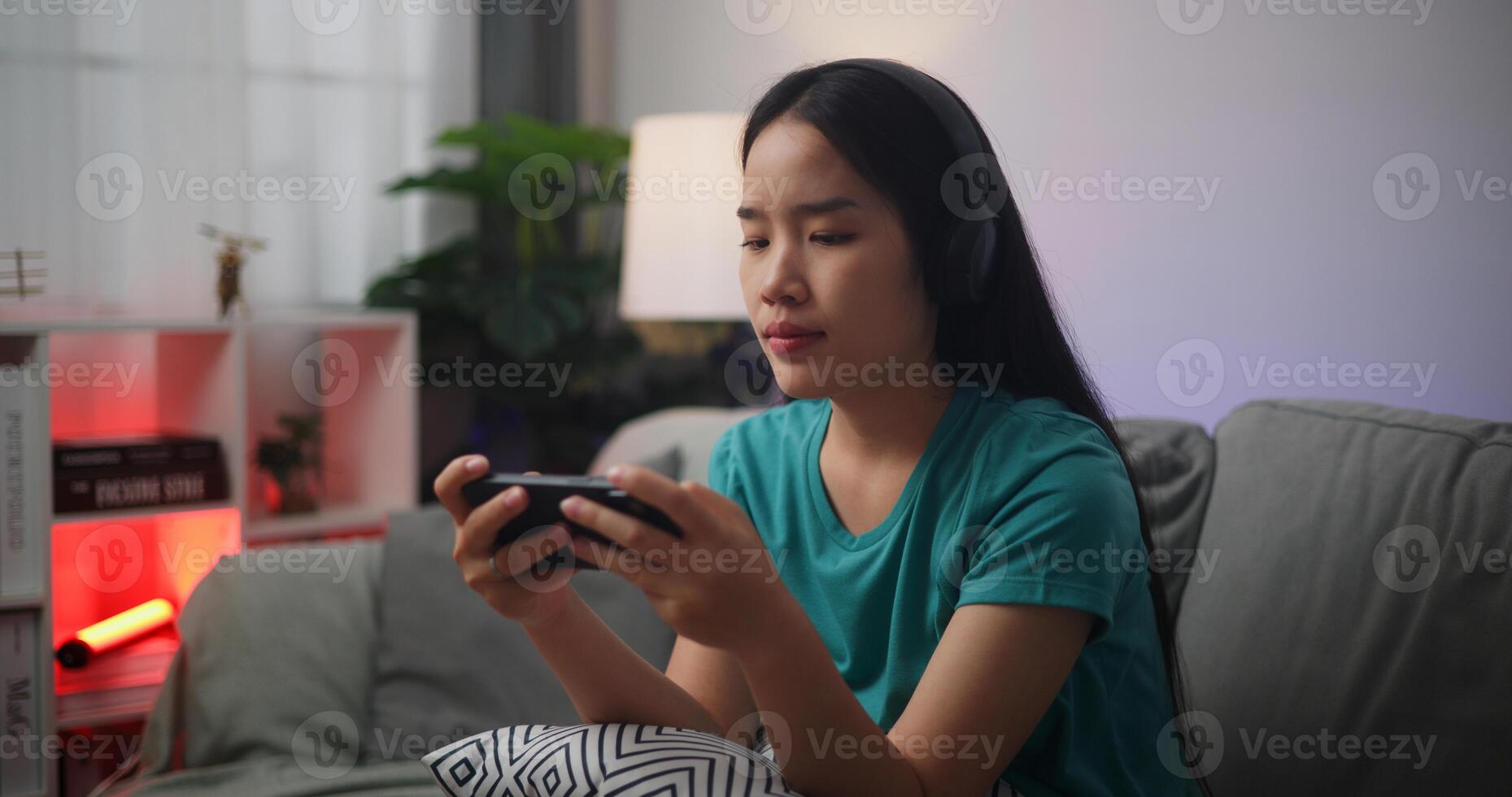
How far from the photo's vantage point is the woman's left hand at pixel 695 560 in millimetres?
758

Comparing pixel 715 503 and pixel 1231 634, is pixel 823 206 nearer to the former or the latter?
pixel 715 503

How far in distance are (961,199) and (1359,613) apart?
638 mm

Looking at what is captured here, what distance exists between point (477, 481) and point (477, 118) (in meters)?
2.38

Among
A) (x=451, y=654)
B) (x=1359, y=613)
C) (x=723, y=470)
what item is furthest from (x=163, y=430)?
(x=1359, y=613)

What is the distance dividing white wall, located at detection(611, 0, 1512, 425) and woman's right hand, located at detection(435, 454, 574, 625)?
4.04ft

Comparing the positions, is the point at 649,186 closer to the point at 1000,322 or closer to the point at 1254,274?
the point at 1254,274

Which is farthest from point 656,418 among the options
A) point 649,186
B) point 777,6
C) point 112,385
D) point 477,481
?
point 477,481

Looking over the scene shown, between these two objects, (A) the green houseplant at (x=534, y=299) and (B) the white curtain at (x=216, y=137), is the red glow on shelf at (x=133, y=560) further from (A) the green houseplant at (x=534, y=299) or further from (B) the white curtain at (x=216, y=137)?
(A) the green houseplant at (x=534, y=299)

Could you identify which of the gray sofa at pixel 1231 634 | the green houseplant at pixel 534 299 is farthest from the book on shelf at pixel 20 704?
the green houseplant at pixel 534 299

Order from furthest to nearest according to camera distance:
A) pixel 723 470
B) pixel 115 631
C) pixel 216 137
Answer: pixel 216 137
pixel 115 631
pixel 723 470

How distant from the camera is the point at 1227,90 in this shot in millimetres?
1742

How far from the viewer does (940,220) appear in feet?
3.31

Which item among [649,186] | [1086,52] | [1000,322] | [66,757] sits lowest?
[66,757]

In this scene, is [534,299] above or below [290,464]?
above
